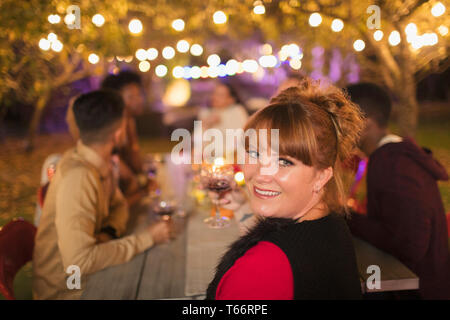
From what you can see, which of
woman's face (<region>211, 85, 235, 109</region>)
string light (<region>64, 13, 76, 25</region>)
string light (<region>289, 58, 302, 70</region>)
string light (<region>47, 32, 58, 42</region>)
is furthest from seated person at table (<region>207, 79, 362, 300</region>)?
string light (<region>289, 58, 302, 70</region>)

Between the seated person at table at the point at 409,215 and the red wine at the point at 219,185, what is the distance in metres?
0.76

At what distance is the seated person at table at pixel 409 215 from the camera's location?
6.22 ft

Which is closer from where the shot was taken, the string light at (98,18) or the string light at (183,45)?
the string light at (98,18)

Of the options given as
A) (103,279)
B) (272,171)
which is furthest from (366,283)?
(103,279)

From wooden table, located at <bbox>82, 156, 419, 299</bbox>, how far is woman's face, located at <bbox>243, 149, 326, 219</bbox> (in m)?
0.53

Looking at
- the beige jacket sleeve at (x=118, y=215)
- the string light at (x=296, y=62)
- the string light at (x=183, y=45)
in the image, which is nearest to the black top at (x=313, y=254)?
the beige jacket sleeve at (x=118, y=215)

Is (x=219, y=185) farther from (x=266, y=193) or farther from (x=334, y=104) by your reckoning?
(x=334, y=104)

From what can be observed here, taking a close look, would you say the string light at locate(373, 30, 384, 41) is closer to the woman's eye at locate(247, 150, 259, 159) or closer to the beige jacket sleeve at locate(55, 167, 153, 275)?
the woman's eye at locate(247, 150, 259, 159)

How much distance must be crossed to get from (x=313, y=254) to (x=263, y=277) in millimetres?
191

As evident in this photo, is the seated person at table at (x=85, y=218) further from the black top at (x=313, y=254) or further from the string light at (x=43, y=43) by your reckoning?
the string light at (x=43, y=43)

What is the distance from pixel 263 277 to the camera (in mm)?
1113

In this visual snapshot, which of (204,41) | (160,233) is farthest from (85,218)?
(204,41)

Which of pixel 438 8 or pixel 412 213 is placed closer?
pixel 412 213
